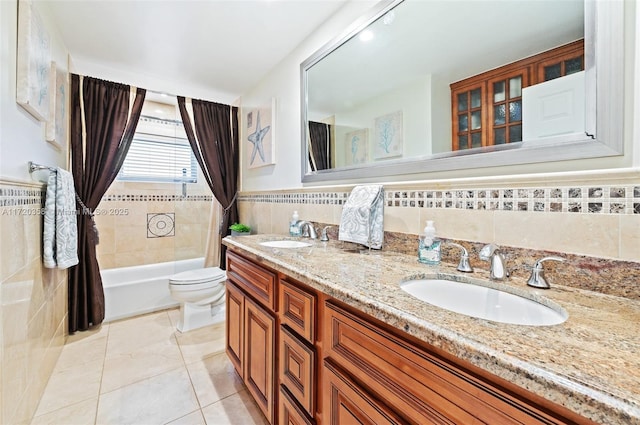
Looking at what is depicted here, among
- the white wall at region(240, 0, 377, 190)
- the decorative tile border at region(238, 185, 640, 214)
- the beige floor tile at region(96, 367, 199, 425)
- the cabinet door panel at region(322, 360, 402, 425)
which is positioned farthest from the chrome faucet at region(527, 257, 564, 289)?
the beige floor tile at region(96, 367, 199, 425)

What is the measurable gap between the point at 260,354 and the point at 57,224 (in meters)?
1.40

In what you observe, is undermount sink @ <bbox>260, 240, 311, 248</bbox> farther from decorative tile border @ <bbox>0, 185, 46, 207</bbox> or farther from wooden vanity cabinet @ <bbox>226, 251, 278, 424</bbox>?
decorative tile border @ <bbox>0, 185, 46, 207</bbox>

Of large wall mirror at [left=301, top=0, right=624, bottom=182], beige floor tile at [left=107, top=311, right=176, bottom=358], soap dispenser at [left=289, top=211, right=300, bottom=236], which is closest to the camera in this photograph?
large wall mirror at [left=301, top=0, right=624, bottom=182]

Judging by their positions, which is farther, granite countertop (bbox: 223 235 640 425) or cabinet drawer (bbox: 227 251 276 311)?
cabinet drawer (bbox: 227 251 276 311)

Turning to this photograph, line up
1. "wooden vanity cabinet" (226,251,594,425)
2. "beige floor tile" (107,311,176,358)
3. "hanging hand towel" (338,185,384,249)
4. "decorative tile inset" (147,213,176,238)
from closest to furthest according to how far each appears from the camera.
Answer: "wooden vanity cabinet" (226,251,594,425) → "hanging hand towel" (338,185,384,249) → "beige floor tile" (107,311,176,358) → "decorative tile inset" (147,213,176,238)

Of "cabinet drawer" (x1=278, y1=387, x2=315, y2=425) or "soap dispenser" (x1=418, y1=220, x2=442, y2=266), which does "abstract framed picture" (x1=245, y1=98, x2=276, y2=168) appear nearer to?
"soap dispenser" (x1=418, y1=220, x2=442, y2=266)

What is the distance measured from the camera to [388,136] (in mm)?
1366

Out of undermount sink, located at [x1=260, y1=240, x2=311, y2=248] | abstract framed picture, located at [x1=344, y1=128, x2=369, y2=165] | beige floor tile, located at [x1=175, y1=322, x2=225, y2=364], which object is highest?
abstract framed picture, located at [x1=344, y1=128, x2=369, y2=165]

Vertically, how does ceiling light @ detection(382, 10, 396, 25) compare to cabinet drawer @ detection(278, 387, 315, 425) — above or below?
above

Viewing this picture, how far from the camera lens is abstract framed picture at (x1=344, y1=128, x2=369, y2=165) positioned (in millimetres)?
1512

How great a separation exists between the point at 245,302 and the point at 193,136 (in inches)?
82.5

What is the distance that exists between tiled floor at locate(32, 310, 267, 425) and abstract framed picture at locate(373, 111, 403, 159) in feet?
4.86

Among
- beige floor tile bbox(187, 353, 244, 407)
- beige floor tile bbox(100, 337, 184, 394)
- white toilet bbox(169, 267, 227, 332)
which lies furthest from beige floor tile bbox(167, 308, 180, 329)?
beige floor tile bbox(187, 353, 244, 407)

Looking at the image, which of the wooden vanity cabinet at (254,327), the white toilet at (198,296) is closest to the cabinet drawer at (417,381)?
the wooden vanity cabinet at (254,327)
